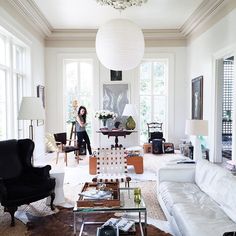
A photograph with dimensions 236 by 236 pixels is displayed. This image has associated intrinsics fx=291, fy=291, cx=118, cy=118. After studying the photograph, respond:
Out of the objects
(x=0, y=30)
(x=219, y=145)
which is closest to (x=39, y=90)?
(x=0, y=30)

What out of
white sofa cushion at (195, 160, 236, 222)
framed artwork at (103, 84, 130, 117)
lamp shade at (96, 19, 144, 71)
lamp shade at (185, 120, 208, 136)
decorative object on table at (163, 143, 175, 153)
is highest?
lamp shade at (96, 19, 144, 71)

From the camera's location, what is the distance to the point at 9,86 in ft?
19.2

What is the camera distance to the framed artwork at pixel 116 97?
8.85 meters

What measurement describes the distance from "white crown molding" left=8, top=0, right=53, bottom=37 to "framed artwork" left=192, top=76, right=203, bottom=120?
4.25 metres

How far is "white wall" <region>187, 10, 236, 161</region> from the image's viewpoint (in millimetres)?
5605

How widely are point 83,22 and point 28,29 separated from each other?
161 centimetres

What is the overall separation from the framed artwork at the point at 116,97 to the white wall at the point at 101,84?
0.50ft

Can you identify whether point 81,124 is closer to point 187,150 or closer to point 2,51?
point 2,51

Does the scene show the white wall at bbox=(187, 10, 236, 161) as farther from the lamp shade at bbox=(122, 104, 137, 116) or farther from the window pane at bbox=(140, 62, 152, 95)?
the lamp shade at bbox=(122, 104, 137, 116)

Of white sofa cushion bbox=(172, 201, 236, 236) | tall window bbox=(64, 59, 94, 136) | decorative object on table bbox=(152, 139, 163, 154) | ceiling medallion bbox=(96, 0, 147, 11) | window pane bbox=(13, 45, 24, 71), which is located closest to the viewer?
white sofa cushion bbox=(172, 201, 236, 236)

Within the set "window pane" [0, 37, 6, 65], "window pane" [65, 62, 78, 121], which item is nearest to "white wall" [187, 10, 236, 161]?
"window pane" [65, 62, 78, 121]

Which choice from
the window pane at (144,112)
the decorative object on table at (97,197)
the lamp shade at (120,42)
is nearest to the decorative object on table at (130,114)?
the window pane at (144,112)

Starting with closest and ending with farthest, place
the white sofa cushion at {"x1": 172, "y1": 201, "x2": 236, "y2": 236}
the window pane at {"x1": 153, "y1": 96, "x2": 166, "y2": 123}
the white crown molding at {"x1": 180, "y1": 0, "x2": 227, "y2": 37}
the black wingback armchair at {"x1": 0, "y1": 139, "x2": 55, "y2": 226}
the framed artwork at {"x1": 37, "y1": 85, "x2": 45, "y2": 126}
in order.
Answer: the white sofa cushion at {"x1": 172, "y1": 201, "x2": 236, "y2": 236} → the black wingback armchair at {"x1": 0, "y1": 139, "x2": 55, "y2": 226} → the white crown molding at {"x1": 180, "y1": 0, "x2": 227, "y2": 37} → the framed artwork at {"x1": 37, "y1": 85, "x2": 45, "y2": 126} → the window pane at {"x1": 153, "y1": 96, "x2": 166, "y2": 123}

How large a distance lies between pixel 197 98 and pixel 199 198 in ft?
16.2
